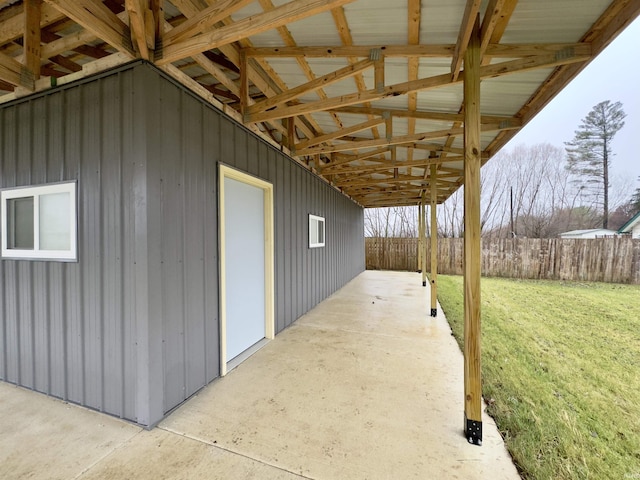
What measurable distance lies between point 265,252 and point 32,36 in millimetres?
2965

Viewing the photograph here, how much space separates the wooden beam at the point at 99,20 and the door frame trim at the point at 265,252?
1.14 metres

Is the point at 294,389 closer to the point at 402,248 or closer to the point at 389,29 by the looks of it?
the point at 389,29

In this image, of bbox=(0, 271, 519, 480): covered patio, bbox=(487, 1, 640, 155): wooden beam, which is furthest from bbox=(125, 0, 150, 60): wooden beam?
bbox=(487, 1, 640, 155): wooden beam

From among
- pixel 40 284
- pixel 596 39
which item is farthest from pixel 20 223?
pixel 596 39

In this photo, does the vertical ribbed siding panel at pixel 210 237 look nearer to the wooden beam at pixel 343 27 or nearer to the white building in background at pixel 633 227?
the wooden beam at pixel 343 27

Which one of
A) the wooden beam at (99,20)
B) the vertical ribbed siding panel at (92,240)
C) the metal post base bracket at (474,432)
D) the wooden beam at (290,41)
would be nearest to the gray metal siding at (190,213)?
the wooden beam at (99,20)

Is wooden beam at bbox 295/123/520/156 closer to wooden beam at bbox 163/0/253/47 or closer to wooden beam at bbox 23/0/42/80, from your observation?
wooden beam at bbox 163/0/253/47

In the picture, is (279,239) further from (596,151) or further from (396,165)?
(596,151)

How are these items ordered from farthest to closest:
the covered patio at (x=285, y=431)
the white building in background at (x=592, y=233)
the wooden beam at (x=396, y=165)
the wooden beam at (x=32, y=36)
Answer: the white building in background at (x=592, y=233), the wooden beam at (x=396, y=165), the wooden beam at (x=32, y=36), the covered patio at (x=285, y=431)

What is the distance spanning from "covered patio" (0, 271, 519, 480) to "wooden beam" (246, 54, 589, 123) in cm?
277

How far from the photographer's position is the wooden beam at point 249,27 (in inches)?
59.2

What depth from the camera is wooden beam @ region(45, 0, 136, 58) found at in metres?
1.50

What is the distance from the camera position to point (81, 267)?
2213mm

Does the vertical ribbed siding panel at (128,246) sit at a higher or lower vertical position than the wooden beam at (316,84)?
lower
